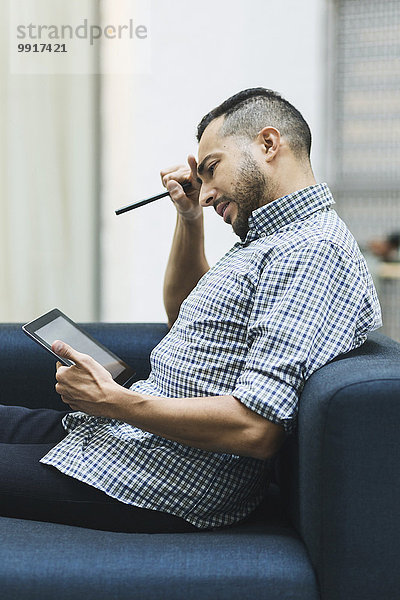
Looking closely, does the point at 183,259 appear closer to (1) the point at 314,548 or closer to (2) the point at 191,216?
(2) the point at 191,216

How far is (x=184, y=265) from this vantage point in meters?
1.78

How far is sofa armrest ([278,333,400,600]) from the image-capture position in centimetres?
96

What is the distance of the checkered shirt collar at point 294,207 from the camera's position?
1.34 metres

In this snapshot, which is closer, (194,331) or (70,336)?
(194,331)

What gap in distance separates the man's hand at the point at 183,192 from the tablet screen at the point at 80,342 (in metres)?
0.43

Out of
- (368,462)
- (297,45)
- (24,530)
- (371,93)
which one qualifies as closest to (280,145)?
(368,462)

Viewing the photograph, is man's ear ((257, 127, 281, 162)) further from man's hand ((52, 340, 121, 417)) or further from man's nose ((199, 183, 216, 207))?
man's hand ((52, 340, 121, 417))

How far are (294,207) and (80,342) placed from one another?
512 millimetres

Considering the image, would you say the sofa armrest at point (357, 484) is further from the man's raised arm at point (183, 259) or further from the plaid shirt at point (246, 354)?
the man's raised arm at point (183, 259)

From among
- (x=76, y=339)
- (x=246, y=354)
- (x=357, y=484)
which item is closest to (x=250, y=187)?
(x=246, y=354)

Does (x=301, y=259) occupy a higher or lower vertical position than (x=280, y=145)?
lower

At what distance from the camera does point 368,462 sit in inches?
38.0

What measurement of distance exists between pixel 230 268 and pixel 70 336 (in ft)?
1.17

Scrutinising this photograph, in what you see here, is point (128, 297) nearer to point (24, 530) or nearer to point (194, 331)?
point (194, 331)
